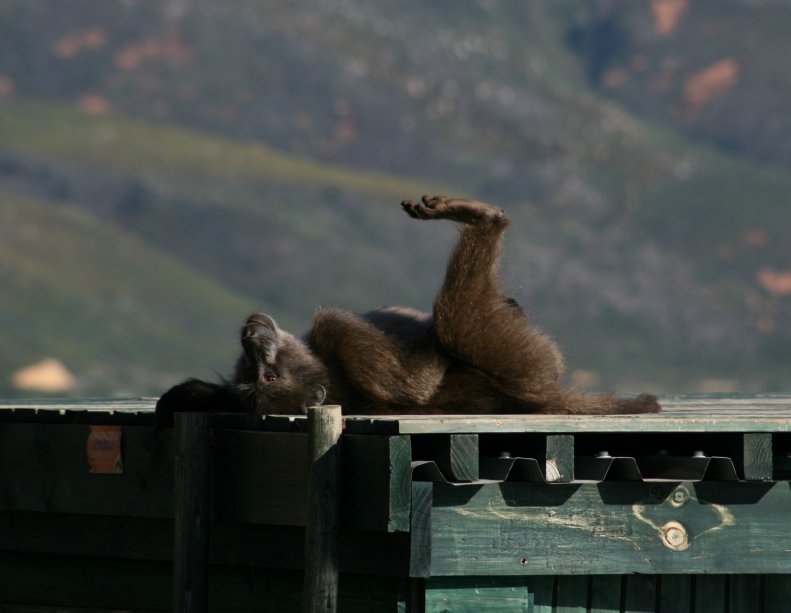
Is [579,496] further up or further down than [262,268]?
further down

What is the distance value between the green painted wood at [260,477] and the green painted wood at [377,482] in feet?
0.75

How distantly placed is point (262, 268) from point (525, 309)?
189 feet

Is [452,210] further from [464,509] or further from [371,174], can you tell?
[371,174]

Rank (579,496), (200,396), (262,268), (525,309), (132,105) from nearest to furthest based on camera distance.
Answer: (579,496)
(200,396)
(525,309)
(262,268)
(132,105)

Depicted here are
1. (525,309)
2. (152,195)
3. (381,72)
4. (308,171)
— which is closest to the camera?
(525,309)

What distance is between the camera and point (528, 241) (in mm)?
71000

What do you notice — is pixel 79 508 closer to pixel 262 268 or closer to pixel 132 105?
pixel 262 268

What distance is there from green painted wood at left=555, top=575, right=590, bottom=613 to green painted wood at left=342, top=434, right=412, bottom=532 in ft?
2.76

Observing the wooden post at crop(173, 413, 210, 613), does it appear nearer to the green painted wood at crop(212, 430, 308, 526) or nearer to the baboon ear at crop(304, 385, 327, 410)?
the green painted wood at crop(212, 430, 308, 526)

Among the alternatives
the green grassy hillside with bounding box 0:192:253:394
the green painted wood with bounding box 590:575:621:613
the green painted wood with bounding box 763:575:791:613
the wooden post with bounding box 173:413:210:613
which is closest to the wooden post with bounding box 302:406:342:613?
the wooden post with bounding box 173:413:210:613

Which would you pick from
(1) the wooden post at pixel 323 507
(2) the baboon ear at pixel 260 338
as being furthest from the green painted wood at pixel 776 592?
(2) the baboon ear at pixel 260 338

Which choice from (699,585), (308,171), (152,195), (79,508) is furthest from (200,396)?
(308,171)

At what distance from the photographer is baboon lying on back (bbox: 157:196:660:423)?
20.8 feet

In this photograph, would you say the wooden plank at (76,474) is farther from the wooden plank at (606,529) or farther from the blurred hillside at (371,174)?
the blurred hillside at (371,174)
